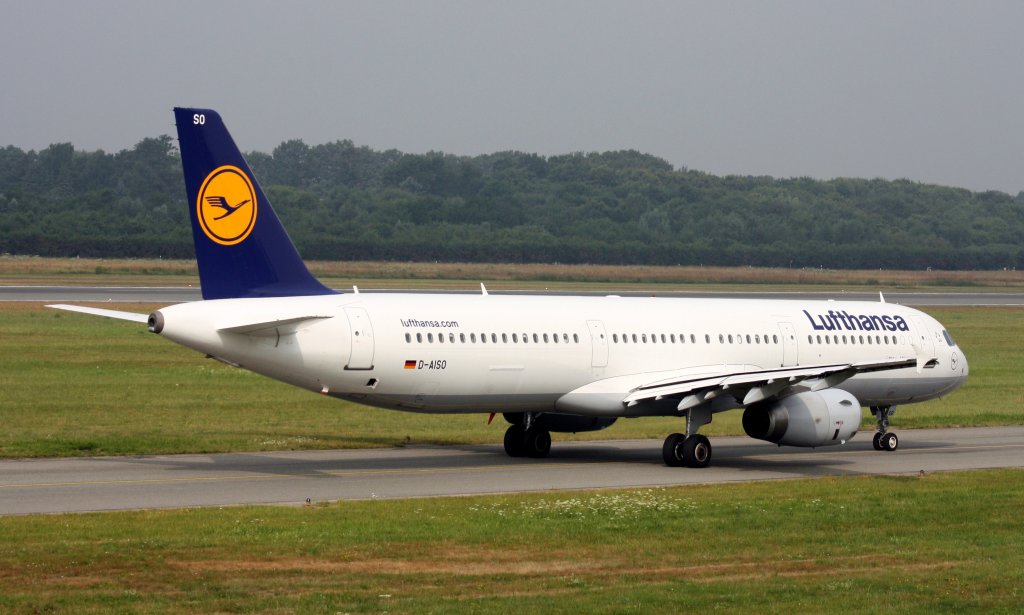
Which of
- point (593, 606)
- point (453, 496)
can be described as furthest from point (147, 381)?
point (593, 606)

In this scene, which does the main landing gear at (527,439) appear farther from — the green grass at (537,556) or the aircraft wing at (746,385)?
the green grass at (537,556)

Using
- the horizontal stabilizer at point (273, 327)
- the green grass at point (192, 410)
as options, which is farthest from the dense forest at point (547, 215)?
the horizontal stabilizer at point (273, 327)

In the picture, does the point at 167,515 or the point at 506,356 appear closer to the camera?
the point at 167,515

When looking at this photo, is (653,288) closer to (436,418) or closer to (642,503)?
(436,418)

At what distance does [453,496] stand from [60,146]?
15498 cm

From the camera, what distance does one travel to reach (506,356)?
86.1ft

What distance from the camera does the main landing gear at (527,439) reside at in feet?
93.2

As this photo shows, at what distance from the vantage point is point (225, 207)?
936 inches

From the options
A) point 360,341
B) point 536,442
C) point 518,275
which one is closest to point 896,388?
point 536,442

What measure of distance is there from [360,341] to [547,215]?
114 m

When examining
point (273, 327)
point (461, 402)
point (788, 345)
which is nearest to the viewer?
point (273, 327)

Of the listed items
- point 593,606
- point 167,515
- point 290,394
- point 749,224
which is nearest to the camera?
point 593,606

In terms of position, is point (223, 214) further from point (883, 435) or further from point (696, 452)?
point (883, 435)

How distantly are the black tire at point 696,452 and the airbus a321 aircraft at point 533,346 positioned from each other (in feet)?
0.09
